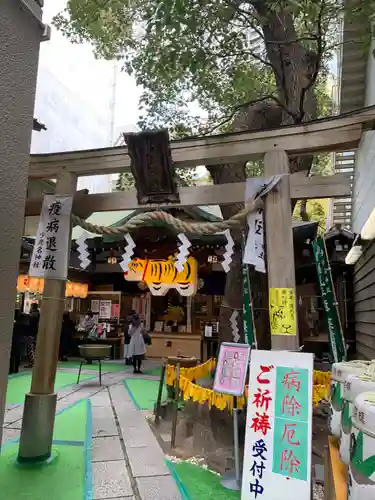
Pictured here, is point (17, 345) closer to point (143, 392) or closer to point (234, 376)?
point (143, 392)

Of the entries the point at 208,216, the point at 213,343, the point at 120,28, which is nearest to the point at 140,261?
the point at 208,216

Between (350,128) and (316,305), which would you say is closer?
(350,128)

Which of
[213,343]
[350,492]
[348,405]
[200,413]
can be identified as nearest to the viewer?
[350,492]

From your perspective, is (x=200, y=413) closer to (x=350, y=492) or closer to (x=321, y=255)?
(x=321, y=255)

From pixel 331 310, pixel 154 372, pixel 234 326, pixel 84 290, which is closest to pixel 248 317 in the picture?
pixel 234 326

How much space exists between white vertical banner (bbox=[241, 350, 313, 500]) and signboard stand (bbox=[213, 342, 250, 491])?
1038 millimetres

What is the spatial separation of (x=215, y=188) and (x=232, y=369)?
243 centimetres

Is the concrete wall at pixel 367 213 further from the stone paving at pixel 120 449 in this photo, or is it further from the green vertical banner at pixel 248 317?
the stone paving at pixel 120 449

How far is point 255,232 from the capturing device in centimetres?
479

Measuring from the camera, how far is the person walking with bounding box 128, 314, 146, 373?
41.5ft

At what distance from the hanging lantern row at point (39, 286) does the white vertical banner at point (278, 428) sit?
882 centimetres

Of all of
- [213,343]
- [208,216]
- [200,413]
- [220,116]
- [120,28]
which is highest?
[120,28]

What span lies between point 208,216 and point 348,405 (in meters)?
9.24

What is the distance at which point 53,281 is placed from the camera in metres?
5.50
